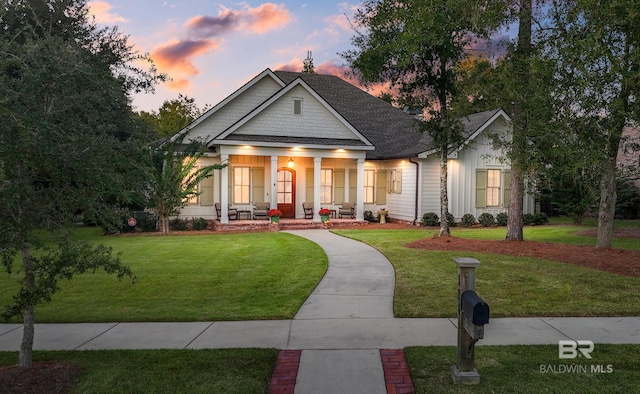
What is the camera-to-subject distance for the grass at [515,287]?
6.87m

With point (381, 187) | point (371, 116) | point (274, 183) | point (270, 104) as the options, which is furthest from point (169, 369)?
point (371, 116)

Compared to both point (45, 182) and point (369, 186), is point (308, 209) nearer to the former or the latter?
point (369, 186)

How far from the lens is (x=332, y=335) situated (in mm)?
5727

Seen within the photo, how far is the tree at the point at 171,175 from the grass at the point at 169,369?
1279cm

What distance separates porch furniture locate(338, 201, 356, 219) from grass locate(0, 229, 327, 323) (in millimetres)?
8130

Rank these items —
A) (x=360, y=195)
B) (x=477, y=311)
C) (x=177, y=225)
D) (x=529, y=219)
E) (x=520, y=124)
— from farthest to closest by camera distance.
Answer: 1. (x=529, y=219)
2. (x=360, y=195)
3. (x=177, y=225)
4. (x=520, y=124)
5. (x=477, y=311)

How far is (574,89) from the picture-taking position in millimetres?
10023

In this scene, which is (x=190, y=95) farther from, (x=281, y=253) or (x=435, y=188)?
(x=281, y=253)

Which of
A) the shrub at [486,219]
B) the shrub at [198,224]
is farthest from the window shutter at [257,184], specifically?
the shrub at [486,219]

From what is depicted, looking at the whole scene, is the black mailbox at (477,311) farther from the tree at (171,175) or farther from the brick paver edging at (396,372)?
the tree at (171,175)

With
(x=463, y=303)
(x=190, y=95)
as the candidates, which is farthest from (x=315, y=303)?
(x=190, y=95)

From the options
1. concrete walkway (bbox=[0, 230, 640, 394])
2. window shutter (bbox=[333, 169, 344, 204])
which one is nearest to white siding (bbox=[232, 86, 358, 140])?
window shutter (bbox=[333, 169, 344, 204])

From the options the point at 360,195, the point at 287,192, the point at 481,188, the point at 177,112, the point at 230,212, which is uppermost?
the point at 177,112

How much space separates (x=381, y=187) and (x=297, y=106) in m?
6.24
